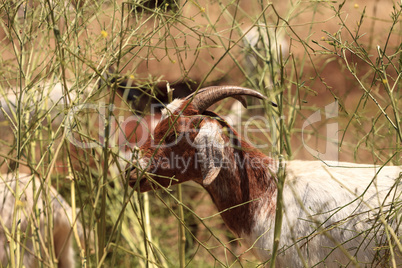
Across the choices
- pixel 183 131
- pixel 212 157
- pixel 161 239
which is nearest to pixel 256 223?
pixel 212 157

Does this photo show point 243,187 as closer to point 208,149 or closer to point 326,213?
point 208,149

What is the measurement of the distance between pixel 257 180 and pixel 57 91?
8.37 ft

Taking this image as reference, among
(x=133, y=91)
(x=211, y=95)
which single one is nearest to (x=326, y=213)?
(x=211, y=95)

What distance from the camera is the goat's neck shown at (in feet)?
8.58

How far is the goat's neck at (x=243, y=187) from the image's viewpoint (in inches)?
103

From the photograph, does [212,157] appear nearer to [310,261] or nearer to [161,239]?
[310,261]

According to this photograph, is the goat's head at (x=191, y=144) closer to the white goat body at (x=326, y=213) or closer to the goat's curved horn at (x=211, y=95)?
the goat's curved horn at (x=211, y=95)

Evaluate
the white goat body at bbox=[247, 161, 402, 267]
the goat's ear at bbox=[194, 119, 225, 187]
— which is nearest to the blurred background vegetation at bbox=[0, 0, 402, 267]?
the white goat body at bbox=[247, 161, 402, 267]

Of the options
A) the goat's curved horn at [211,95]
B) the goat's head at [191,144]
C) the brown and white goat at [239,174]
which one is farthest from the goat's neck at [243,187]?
the goat's curved horn at [211,95]

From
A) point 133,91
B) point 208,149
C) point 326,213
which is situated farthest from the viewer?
point 133,91

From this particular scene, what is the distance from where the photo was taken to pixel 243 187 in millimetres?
2674

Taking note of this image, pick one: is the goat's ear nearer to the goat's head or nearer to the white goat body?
the goat's head

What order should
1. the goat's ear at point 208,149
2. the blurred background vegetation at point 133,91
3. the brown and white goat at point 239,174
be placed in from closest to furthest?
the blurred background vegetation at point 133,91, the brown and white goat at point 239,174, the goat's ear at point 208,149

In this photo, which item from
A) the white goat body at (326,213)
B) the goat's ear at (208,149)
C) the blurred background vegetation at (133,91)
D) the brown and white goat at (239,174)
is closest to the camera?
the blurred background vegetation at (133,91)
